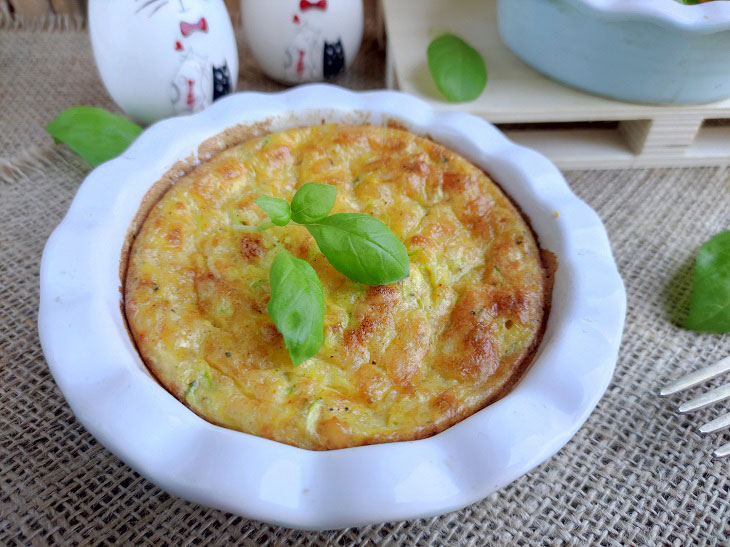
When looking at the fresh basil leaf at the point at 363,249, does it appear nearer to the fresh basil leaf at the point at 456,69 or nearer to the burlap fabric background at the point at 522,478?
the burlap fabric background at the point at 522,478

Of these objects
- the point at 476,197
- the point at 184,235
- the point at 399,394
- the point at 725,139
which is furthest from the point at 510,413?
the point at 725,139

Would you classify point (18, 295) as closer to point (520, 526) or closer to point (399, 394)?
point (399, 394)

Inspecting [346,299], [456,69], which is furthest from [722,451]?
[456,69]

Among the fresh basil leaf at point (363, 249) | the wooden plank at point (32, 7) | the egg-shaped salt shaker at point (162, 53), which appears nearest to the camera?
the fresh basil leaf at point (363, 249)

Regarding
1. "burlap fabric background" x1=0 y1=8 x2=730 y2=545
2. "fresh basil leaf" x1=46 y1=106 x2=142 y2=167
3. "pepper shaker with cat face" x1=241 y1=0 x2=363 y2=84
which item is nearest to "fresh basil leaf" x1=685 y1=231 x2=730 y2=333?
"burlap fabric background" x1=0 y1=8 x2=730 y2=545

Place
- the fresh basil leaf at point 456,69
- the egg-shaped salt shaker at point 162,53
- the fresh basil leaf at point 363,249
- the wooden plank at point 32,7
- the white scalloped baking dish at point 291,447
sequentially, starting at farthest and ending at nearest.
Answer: the wooden plank at point 32,7
the fresh basil leaf at point 456,69
the egg-shaped salt shaker at point 162,53
the fresh basil leaf at point 363,249
the white scalloped baking dish at point 291,447

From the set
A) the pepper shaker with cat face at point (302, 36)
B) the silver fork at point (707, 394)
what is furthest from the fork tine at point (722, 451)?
the pepper shaker with cat face at point (302, 36)
